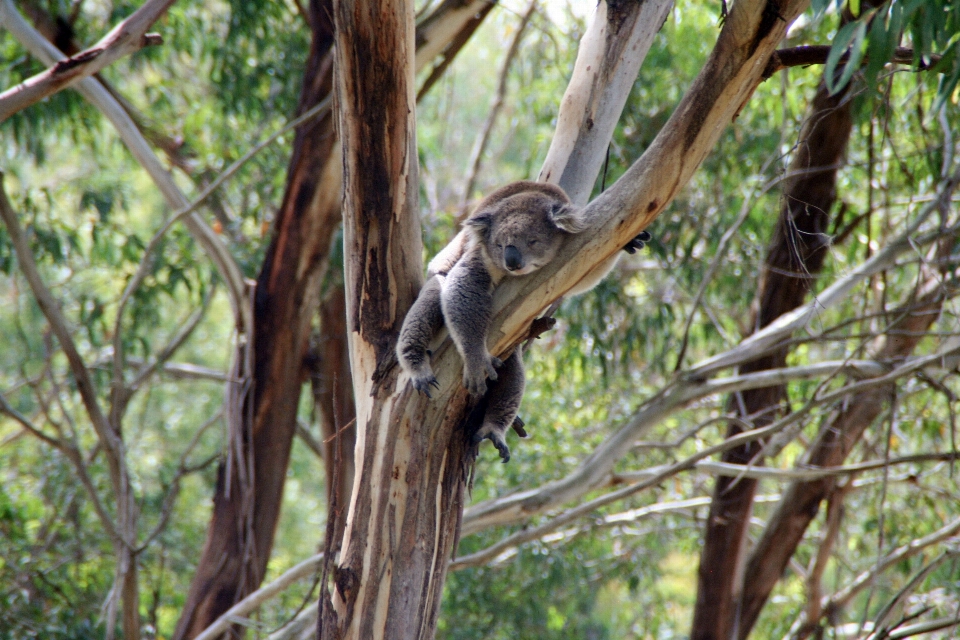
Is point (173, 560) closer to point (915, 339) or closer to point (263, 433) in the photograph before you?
point (263, 433)

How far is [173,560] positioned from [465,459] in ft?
17.1

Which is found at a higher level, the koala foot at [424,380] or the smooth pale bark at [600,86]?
the smooth pale bark at [600,86]

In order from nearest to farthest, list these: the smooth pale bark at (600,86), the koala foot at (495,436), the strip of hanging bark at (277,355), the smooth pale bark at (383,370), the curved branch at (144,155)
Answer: the smooth pale bark at (383,370) → the koala foot at (495,436) → the smooth pale bark at (600,86) → the curved branch at (144,155) → the strip of hanging bark at (277,355)

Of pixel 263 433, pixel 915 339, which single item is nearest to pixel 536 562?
pixel 263 433

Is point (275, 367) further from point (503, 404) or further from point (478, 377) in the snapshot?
point (478, 377)

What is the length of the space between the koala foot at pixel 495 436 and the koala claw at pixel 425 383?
0.99 ft

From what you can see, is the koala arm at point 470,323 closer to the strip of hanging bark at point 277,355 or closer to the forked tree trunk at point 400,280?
the forked tree trunk at point 400,280

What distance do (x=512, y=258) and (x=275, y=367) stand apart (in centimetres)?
232

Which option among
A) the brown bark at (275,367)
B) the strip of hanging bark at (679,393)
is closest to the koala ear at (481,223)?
the strip of hanging bark at (679,393)

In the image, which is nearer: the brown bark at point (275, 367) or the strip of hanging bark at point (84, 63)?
the strip of hanging bark at point (84, 63)

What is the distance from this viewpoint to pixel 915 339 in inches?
195

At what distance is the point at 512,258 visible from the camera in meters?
2.79

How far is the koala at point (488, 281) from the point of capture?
2.44 meters

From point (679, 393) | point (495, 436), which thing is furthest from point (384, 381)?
point (679, 393)
